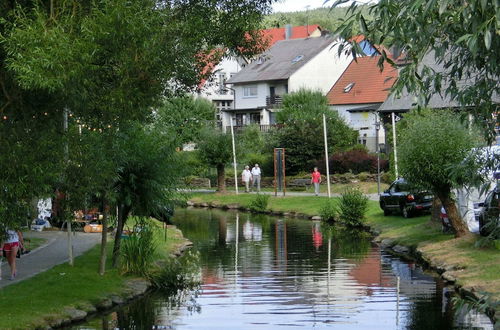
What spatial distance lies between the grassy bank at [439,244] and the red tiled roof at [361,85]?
29279 millimetres

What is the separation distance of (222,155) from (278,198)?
23.6ft

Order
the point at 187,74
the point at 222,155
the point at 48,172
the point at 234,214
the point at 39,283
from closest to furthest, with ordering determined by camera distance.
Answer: the point at 48,172
the point at 39,283
the point at 187,74
the point at 234,214
the point at 222,155

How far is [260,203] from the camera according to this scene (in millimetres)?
53156

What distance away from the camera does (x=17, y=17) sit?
51.6 ft

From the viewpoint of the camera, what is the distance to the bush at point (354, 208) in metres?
42.1

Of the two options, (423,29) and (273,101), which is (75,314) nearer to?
(423,29)

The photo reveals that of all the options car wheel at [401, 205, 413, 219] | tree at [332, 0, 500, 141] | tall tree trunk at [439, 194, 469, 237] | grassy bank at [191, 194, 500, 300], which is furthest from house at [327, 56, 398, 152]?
tree at [332, 0, 500, 141]

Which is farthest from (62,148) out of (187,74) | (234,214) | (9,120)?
(234,214)

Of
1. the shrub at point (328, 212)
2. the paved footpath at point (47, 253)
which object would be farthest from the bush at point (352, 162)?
the paved footpath at point (47, 253)

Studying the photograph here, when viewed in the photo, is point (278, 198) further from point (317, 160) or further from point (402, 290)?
point (402, 290)

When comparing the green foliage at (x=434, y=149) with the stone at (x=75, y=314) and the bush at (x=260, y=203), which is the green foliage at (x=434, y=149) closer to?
the stone at (x=75, y=314)

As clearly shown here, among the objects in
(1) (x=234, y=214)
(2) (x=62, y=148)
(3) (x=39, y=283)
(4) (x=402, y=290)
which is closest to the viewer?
(2) (x=62, y=148)

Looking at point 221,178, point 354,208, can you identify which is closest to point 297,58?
point 221,178

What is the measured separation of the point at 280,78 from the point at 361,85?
10.8 m
